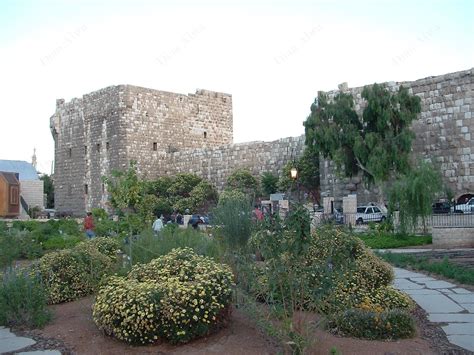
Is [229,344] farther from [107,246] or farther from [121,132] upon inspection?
[121,132]

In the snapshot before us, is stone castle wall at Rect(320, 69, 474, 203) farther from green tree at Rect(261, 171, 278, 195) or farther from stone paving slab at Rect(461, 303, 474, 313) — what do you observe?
stone paving slab at Rect(461, 303, 474, 313)

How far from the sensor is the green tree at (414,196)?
662 inches

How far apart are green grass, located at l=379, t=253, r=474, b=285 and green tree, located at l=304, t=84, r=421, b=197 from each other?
11.5 m

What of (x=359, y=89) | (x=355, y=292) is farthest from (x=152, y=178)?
(x=355, y=292)

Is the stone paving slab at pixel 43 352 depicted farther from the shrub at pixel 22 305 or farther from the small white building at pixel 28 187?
the small white building at pixel 28 187

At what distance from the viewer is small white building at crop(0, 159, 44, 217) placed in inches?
1272

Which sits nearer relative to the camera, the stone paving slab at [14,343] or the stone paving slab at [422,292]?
the stone paving slab at [14,343]

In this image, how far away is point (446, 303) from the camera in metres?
7.23

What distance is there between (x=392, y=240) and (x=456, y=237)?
1841mm

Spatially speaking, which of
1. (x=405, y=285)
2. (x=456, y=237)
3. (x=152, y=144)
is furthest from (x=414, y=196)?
(x=152, y=144)

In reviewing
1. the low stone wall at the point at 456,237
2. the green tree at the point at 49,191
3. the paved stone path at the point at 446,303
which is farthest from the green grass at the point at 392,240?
the green tree at the point at 49,191

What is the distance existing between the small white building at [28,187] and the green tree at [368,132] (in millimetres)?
16283

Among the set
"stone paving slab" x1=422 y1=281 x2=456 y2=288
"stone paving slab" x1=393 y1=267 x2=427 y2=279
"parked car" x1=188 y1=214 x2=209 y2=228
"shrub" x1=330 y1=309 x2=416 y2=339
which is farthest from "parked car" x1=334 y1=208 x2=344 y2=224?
"parked car" x1=188 y1=214 x2=209 y2=228

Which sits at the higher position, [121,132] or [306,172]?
[121,132]
